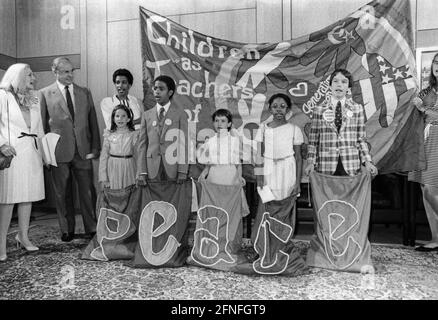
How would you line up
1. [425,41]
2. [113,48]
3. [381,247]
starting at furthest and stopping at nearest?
[113,48] < [425,41] < [381,247]

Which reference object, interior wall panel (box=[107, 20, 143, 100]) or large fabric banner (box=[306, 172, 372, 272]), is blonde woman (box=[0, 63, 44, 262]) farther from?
large fabric banner (box=[306, 172, 372, 272])

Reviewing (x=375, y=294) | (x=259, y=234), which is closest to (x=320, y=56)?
(x=259, y=234)

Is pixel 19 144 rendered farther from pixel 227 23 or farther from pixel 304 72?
pixel 227 23

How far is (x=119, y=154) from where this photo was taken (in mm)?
3160

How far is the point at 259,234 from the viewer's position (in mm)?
2822

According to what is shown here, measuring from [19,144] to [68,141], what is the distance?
53cm

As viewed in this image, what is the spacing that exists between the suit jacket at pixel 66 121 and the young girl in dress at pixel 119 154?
20.3 inches

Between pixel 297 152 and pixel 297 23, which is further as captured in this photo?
pixel 297 23

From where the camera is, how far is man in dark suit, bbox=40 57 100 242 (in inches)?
138

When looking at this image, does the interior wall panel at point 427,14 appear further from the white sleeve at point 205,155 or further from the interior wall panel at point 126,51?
the interior wall panel at point 126,51

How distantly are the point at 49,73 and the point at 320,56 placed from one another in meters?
3.42

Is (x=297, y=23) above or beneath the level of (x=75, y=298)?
above

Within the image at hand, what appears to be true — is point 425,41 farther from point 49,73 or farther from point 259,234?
point 49,73

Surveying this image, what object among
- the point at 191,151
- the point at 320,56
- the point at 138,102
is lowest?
the point at 191,151
